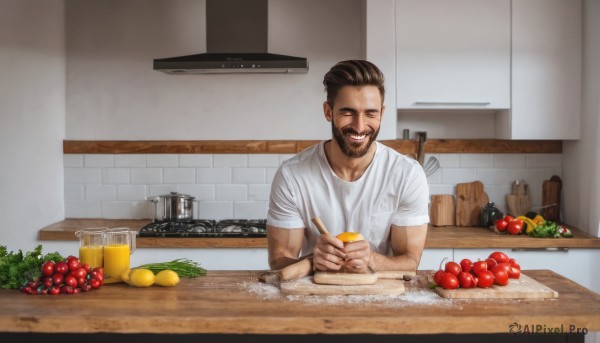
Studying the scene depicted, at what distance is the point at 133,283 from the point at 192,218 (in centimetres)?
218

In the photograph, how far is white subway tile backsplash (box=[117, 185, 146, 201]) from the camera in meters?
4.77

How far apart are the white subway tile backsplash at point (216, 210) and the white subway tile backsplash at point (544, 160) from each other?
2.04m

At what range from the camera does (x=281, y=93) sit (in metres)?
4.73

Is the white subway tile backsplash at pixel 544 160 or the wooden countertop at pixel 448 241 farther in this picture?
the white subway tile backsplash at pixel 544 160

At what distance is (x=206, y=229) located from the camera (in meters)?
4.20

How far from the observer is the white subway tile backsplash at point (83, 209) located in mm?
4773

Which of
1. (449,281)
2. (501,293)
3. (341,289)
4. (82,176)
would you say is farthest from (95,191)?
(501,293)

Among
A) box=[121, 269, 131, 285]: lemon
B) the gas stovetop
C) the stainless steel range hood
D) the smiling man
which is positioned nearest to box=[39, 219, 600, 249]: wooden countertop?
the gas stovetop

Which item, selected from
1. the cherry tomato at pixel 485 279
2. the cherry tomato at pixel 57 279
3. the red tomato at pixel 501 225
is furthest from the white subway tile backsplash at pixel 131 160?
the cherry tomato at pixel 485 279

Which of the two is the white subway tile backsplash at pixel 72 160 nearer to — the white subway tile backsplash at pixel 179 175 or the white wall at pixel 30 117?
the white wall at pixel 30 117

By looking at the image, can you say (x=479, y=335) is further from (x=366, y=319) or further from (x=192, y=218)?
(x=192, y=218)

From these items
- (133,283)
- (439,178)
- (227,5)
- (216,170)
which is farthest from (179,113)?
(133,283)

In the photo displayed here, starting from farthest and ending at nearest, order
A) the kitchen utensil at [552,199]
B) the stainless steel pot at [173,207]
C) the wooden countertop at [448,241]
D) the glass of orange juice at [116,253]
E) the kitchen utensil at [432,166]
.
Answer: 1. the kitchen utensil at [432,166]
2. the kitchen utensil at [552,199]
3. the stainless steel pot at [173,207]
4. the wooden countertop at [448,241]
5. the glass of orange juice at [116,253]

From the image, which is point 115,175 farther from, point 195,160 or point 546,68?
point 546,68
